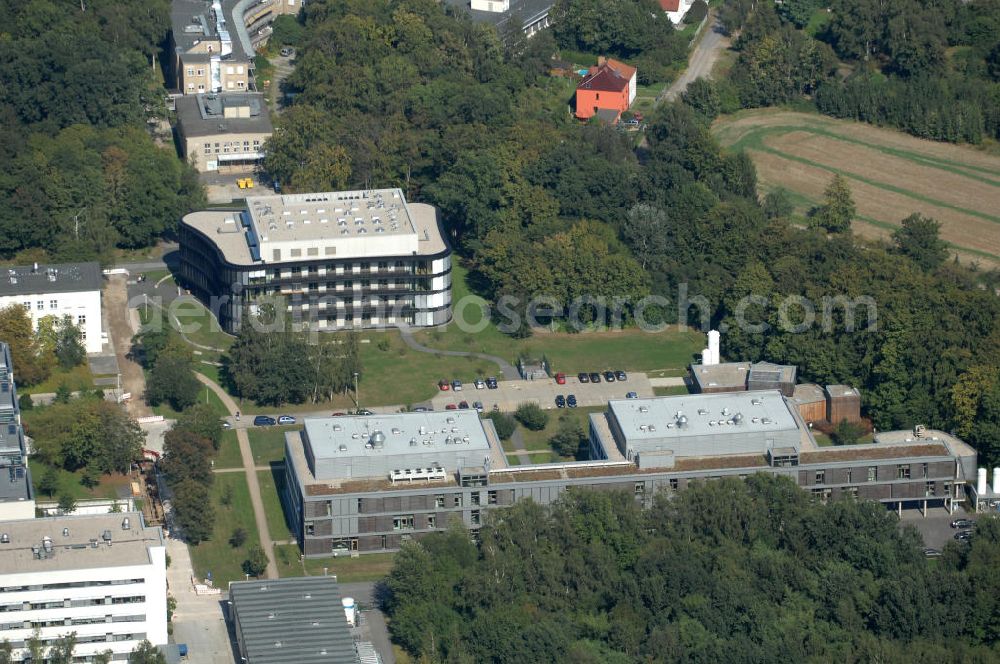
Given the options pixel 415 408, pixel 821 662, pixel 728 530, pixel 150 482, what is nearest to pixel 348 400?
pixel 415 408

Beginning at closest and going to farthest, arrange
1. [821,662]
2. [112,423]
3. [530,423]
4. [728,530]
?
[821,662] < [728,530] < [112,423] < [530,423]

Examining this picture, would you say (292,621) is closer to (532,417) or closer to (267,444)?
(267,444)

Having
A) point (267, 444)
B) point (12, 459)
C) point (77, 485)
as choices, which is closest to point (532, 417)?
point (267, 444)

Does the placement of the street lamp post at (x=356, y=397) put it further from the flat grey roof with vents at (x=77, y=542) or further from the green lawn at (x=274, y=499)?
the flat grey roof with vents at (x=77, y=542)

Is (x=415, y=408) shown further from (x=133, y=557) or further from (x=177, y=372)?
(x=133, y=557)

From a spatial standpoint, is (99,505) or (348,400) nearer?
(99,505)

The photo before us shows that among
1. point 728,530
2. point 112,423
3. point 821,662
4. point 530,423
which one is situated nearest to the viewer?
point 821,662
